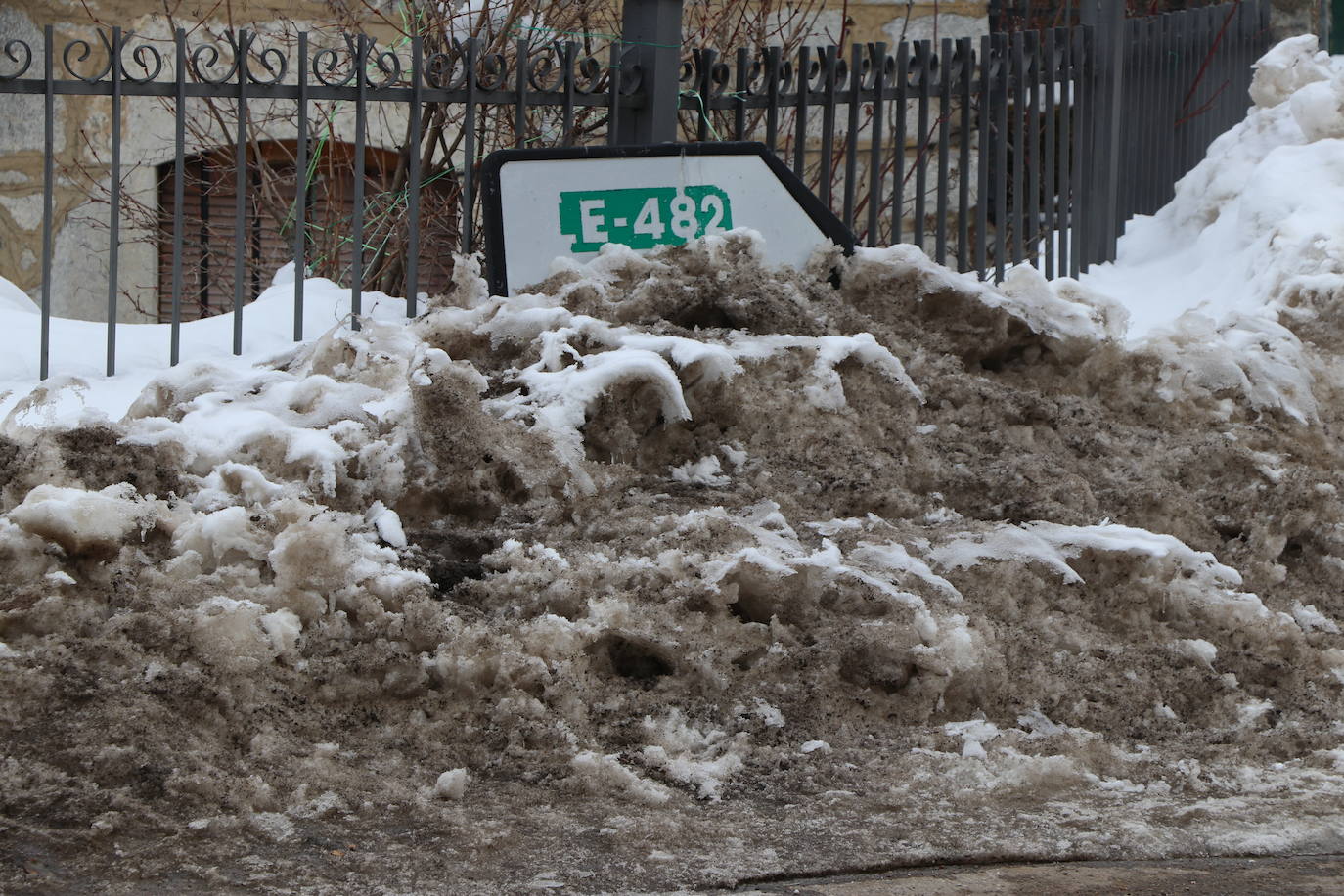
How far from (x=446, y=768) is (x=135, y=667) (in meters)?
0.62

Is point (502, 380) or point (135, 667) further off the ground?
point (502, 380)

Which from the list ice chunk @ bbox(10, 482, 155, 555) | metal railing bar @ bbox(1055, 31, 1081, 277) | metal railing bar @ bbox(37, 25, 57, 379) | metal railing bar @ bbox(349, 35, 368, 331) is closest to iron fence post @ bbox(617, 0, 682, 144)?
metal railing bar @ bbox(349, 35, 368, 331)

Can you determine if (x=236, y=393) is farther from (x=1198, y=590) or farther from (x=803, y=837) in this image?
(x=1198, y=590)

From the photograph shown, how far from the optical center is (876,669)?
3039mm

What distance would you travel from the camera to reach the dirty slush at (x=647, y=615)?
2531 millimetres

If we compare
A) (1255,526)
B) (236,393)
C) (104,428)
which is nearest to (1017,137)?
(1255,526)

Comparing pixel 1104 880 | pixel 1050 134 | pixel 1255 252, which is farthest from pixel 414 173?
Answer: pixel 1104 880

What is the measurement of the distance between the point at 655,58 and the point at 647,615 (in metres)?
2.82

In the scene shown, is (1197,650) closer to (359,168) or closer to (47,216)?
(359,168)

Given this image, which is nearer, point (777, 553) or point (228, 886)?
point (228, 886)

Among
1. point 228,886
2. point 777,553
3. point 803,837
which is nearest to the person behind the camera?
point 228,886

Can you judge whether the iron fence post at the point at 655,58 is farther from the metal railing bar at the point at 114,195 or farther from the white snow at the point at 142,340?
the metal railing bar at the point at 114,195

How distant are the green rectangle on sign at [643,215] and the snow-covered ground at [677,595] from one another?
278mm

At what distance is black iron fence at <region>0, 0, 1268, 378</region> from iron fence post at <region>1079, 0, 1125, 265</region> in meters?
0.01
